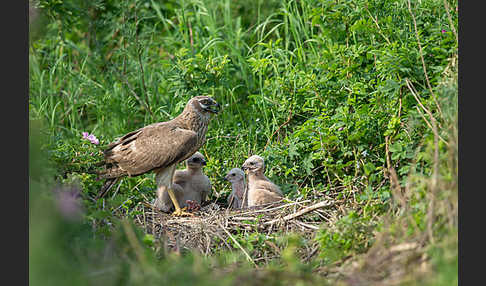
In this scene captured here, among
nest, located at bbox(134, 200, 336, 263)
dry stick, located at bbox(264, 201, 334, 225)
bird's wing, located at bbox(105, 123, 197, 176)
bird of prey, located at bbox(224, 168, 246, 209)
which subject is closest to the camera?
nest, located at bbox(134, 200, 336, 263)

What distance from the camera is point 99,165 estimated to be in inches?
210

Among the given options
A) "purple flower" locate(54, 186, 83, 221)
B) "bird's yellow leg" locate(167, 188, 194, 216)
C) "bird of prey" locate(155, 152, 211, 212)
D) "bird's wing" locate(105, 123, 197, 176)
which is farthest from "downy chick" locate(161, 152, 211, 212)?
"purple flower" locate(54, 186, 83, 221)

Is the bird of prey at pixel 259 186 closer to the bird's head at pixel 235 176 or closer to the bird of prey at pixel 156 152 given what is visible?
the bird's head at pixel 235 176

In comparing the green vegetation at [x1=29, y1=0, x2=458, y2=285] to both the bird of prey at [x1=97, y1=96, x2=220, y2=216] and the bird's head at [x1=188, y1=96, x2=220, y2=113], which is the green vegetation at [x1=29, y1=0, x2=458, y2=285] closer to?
the bird of prey at [x1=97, y1=96, x2=220, y2=216]

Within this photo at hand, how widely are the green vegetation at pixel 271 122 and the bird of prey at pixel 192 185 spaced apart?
0.21 m

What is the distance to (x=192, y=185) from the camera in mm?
5734

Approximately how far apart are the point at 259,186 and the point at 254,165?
0.23 meters

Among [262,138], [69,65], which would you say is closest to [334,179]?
[262,138]

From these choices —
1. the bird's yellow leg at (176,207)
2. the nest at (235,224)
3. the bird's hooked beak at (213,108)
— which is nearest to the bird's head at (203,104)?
the bird's hooked beak at (213,108)

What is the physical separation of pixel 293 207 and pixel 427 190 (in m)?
1.72

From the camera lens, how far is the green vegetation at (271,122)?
3.06 meters

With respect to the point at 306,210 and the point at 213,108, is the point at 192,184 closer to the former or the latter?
the point at 213,108

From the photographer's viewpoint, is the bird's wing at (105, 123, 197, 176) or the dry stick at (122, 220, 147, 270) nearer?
the dry stick at (122, 220, 147, 270)

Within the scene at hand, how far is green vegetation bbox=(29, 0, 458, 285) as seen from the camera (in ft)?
10.1
